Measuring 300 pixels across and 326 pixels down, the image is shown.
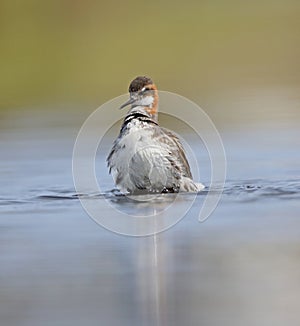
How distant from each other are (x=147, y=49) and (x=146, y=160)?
10.6m

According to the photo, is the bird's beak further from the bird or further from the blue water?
the blue water

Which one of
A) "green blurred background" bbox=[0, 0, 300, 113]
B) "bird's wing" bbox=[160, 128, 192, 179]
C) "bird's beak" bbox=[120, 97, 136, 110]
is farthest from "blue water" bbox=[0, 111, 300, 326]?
"green blurred background" bbox=[0, 0, 300, 113]

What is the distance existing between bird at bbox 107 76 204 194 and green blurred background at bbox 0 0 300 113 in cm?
475

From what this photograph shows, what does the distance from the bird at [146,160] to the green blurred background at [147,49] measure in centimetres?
475

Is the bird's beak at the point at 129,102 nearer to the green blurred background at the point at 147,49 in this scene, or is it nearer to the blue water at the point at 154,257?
the blue water at the point at 154,257

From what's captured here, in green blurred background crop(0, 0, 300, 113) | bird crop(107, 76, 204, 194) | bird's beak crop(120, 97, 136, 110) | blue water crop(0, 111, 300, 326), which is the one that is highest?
green blurred background crop(0, 0, 300, 113)

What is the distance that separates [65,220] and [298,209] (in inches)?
68.3

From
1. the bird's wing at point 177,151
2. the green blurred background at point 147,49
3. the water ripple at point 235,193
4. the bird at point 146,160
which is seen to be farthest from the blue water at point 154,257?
the green blurred background at point 147,49

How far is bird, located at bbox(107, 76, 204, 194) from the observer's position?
32.7ft

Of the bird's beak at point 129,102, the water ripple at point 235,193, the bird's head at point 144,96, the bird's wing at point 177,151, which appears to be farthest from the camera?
the bird's head at point 144,96

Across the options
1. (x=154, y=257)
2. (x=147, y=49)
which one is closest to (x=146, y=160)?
(x=154, y=257)

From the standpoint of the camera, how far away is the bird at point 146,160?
995 centimetres

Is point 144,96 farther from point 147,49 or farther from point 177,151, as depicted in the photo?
point 147,49

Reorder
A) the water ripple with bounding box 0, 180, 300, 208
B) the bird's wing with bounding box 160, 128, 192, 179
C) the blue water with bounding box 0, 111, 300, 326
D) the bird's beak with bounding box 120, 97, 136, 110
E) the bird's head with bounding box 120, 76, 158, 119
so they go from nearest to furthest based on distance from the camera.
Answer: the blue water with bounding box 0, 111, 300, 326 → the water ripple with bounding box 0, 180, 300, 208 → the bird's wing with bounding box 160, 128, 192, 179 → the bird's beak with bounding box 120, 97, 136, 110 → the bird's head with bounding box 120, 76, 158, 119
